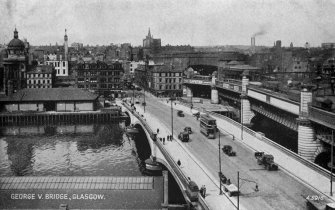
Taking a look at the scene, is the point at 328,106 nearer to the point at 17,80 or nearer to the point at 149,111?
the point at 149,111

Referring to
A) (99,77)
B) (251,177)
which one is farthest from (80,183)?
(99,77)

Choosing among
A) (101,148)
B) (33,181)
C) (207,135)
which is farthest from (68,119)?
(33,181)

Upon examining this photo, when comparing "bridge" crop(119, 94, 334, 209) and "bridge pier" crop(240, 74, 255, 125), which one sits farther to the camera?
"bridge pier" crop(240, 74, 255, 125)

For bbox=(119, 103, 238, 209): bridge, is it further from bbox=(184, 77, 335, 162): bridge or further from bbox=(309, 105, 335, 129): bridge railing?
bbox=(309, 105, 335, 129): bridge railing

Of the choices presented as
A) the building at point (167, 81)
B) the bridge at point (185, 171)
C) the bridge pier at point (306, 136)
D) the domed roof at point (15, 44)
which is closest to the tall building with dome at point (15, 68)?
the domed roof at point (15, 44)

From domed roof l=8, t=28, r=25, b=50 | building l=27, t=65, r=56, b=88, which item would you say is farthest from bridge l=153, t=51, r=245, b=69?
domed roof l=8, t=28, r=25, b=50
